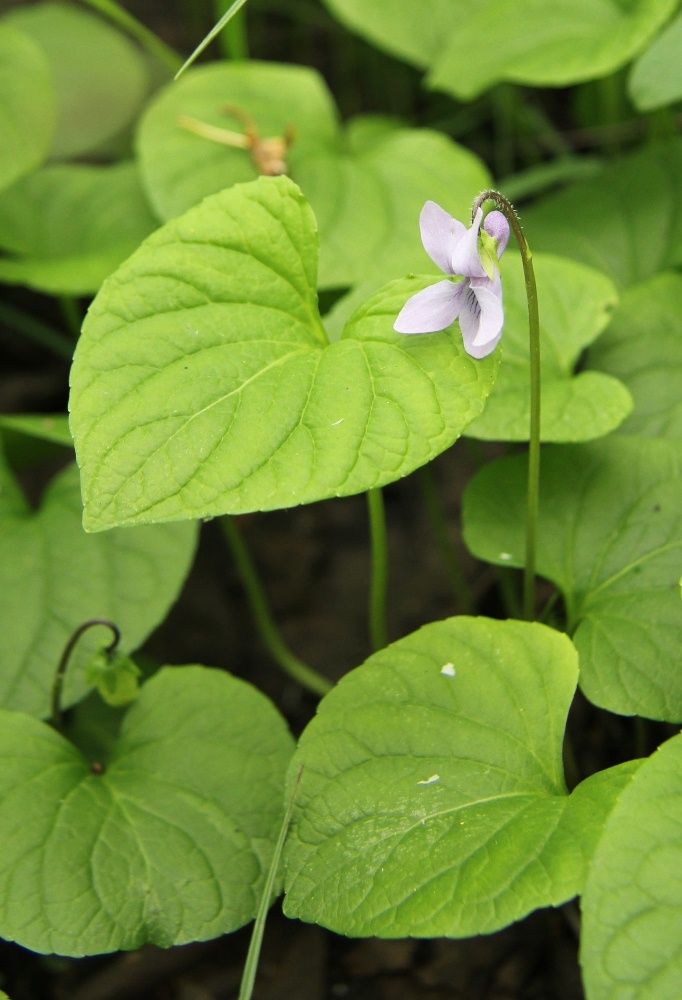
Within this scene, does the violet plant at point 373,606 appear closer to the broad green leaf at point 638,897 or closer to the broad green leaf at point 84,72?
the broad green leaf at point 638,897

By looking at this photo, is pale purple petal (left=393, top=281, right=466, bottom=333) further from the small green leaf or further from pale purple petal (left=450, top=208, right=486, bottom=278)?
the small green leaf

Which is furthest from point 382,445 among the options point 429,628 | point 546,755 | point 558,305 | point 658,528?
point 558,305

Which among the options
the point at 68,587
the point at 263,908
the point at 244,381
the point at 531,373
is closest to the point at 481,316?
the point at 531,373

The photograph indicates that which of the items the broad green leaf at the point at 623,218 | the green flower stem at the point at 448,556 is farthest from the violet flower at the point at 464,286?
the broad green leaf at the point at 623,218

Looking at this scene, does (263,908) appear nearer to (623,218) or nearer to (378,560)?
(378,560)

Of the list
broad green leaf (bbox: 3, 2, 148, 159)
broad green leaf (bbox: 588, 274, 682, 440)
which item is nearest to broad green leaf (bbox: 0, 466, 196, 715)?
broad green leaf (bbox: 588, 274, 682, 440)

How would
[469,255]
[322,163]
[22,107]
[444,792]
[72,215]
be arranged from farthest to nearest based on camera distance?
[72,215] → [322,163] → [22,107] → [444,792] → [469,255]

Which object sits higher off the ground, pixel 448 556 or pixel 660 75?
pixel 660 75
